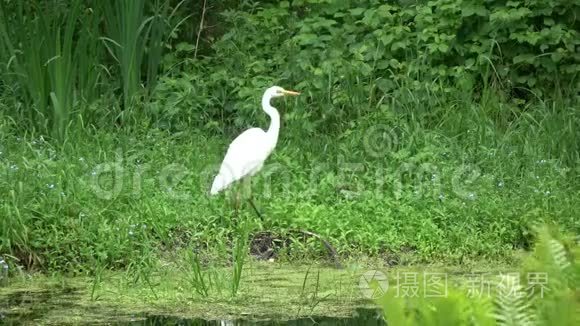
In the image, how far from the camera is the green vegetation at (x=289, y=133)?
5.97 m

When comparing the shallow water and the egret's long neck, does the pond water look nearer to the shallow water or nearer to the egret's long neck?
the shallow water

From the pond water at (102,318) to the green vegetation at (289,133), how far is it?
0.81ft

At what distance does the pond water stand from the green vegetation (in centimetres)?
25

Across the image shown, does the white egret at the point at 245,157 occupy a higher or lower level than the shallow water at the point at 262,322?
lower

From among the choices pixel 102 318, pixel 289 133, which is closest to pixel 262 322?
pixel 102 318

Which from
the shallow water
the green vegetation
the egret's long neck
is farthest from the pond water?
the egret's long neck

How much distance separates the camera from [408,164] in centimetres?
697

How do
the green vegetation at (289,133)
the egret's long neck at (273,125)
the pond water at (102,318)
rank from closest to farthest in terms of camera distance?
the pond water at (102,318) → the green vegetation at (289,133) → the egret's long neck at (273,125)

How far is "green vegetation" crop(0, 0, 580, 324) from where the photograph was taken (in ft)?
19.6

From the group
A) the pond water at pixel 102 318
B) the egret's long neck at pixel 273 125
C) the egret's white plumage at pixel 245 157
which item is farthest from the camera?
the egret's long neck at pixel 273 125

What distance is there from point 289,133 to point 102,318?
344 cm

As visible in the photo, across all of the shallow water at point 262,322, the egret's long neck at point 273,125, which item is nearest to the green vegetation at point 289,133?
the egret's long neck at point 273,125

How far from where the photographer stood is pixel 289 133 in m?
7.92

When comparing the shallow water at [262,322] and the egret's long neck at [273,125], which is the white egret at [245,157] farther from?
the shallow water at [262,322]
